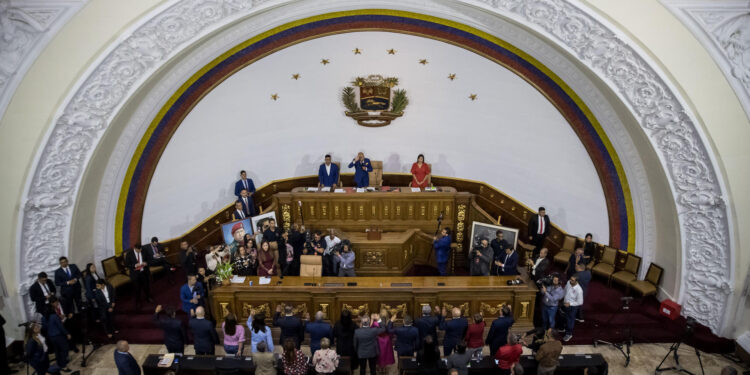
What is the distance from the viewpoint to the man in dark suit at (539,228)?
1047cm

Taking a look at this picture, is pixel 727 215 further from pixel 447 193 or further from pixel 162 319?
pixel 162 319

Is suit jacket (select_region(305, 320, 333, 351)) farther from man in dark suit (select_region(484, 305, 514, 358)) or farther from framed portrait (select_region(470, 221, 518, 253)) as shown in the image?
framed portrait (select_region(470, 221, 518, 253))

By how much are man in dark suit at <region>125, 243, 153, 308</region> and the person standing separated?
6357 millimetres

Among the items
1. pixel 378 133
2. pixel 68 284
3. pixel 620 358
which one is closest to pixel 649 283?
pixel 620 358

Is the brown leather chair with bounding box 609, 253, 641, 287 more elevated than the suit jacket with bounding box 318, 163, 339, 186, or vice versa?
the suit jacket with bounding box 318, 163, 339, 186

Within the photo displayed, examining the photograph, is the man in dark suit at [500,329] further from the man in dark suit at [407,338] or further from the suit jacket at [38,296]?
the suit jacket at [38,296]

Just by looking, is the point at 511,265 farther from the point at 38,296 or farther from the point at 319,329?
the point at 38,296

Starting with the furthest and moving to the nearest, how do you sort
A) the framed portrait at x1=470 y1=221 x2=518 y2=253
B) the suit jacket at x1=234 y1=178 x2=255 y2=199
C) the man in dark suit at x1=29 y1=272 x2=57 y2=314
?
the suit jacket at x1=234 y1=178 x2=255 y2=199 → the framed portrait at x1=470 y1=221 x2=518 y2=253 → the man in dark suit at x1=29 y1=272 x2=57 y2=314

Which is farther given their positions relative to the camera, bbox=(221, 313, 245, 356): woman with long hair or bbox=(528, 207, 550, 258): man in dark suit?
bbox=(528, 207, 550, 258): man in dark suit

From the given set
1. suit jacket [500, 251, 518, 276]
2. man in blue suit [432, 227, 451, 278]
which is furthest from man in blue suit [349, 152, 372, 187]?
suit jacket [500, 251, 518, 276]

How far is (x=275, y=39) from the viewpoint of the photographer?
1055 cm

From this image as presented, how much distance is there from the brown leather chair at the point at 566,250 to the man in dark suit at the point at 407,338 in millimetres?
4859

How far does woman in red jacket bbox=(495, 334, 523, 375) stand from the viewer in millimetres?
6688

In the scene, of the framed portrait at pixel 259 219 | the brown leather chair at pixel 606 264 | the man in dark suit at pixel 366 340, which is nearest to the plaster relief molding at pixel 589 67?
the brown leather chair at pixel 606 264
